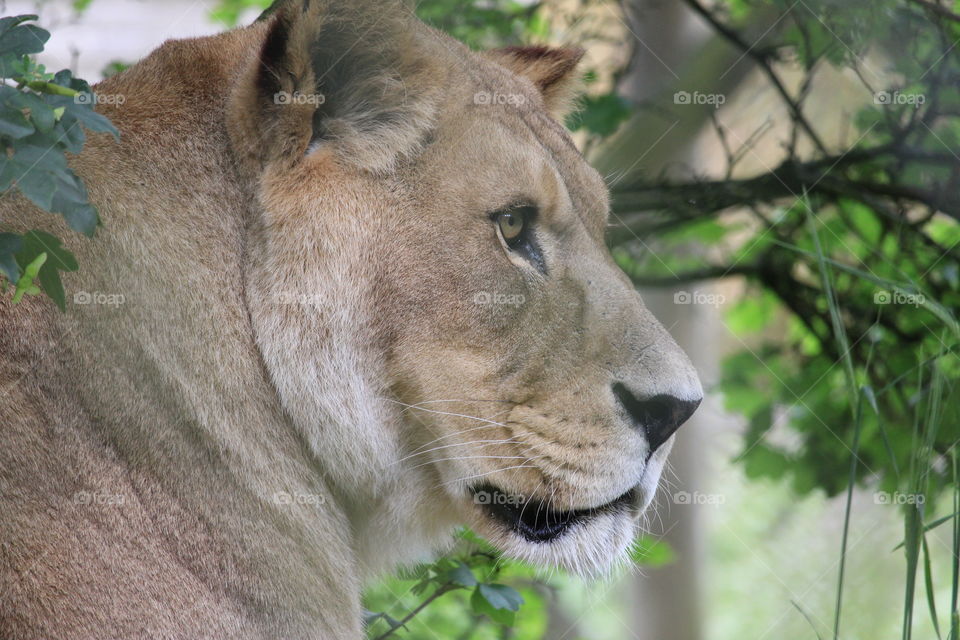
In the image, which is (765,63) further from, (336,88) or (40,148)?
(40,148)

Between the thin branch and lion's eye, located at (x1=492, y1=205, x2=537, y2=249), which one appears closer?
lion's eye, located at (x1=492, y1=205, x2=537, y2=249)

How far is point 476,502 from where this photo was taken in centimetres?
279

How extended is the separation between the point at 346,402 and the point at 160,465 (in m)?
0.48

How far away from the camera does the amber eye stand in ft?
9.06

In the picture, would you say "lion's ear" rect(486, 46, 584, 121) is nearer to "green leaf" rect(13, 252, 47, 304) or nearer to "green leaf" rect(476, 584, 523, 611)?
"green leaf" rect(476, 584, 523, 611)

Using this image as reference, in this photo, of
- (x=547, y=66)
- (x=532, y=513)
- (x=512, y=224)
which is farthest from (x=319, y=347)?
(x=547, y=66)

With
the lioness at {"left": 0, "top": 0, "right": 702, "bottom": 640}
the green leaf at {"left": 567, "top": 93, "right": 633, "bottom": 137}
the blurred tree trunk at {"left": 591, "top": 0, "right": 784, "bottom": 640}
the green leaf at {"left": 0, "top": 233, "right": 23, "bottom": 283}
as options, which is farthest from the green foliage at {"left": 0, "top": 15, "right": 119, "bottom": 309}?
the green leaf at {"left": 567, "top": 93, "right": 633, "bottom": 137}

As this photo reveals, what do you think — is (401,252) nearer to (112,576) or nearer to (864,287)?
(112,576)

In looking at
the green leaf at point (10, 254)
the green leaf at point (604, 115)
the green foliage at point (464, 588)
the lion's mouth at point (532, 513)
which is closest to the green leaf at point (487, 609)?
the green foliage at point (464, 588)

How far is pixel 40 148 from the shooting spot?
Answer: 212 cm

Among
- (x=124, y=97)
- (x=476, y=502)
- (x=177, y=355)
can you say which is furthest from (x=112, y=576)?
(x=124, y=97)

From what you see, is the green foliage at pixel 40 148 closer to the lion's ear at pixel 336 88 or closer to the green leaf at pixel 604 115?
the lion's ear at pixel 336 88

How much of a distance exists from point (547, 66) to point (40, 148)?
6.20 ft

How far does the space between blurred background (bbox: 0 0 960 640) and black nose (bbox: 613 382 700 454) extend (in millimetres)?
442
